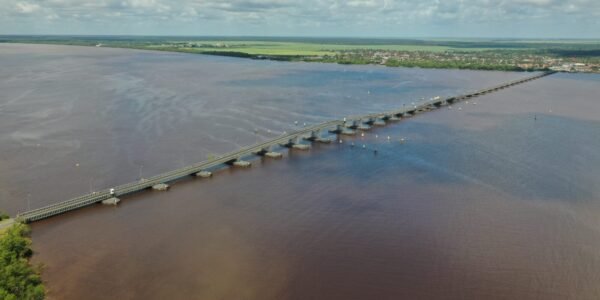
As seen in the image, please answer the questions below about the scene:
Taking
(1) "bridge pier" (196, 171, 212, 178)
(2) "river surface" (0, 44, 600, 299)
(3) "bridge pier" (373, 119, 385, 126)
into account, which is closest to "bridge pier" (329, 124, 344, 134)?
(2) "river surface" (0, 44, 600, 299)

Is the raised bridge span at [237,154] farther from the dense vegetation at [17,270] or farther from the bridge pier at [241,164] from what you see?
the dense vegetation at [17,270]

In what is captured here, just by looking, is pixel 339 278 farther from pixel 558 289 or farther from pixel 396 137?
pixel 396 137

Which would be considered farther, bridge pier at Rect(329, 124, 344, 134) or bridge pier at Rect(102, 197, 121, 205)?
bridge pier at Rect(329, 124, 344, 134)

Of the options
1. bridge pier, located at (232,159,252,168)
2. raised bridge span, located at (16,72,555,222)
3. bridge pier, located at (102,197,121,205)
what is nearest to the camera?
raised bridge span, located at (16,72,555,222)

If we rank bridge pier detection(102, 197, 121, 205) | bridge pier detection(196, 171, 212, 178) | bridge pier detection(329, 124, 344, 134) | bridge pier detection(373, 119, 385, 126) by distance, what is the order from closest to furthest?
bridge pier detection(102, 197, 121, 205) → bridge pier detection(196, 171, 212, 178) → bridge pier detection(329, 124, 344, 134) → bridge pier detection(373, 119, 385, 126)

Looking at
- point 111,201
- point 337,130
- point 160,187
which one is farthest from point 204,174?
point 337,130

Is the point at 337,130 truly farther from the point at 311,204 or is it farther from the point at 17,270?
the point at 17,270

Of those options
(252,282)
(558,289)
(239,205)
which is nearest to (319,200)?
(239,205)

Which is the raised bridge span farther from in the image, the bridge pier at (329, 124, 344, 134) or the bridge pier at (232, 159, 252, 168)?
the bridge pier at (232, 159, 252, 168)
